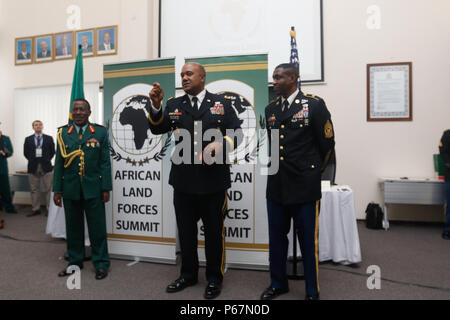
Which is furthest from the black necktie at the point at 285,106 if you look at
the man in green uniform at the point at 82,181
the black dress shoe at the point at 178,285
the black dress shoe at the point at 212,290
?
the man in green uniform at the point at 82,181

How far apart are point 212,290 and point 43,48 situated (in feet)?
20.6

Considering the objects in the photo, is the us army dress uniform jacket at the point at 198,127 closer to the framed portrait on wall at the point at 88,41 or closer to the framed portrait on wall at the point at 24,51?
the framed portrait on wall at the point at 88,41

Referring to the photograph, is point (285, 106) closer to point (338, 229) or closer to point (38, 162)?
point (338, 229)

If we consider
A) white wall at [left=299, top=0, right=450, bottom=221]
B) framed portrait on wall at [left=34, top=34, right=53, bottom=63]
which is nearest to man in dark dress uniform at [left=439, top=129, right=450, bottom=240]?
white wall at [left=299, top=0, right=450, bottom=221]

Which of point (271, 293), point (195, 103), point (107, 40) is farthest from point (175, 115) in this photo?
point (107, 40)

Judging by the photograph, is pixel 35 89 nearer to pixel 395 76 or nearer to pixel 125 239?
pixel 125 239

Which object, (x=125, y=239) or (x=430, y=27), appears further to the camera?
(x=430, y=27)

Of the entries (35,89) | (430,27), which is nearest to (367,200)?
(430,27)

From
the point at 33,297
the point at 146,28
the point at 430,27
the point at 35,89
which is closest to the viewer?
the point at 33,297

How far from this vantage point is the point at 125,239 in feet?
9.79

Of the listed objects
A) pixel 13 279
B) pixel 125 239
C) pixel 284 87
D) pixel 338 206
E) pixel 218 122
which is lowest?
pixel 13 279

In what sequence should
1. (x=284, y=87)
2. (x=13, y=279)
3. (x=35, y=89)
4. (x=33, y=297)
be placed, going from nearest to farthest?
(x=284, y=87), (x=33, y=297), (x=13, y=279), (x=35, y=89)

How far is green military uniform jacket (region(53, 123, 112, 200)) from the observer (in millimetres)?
2566
